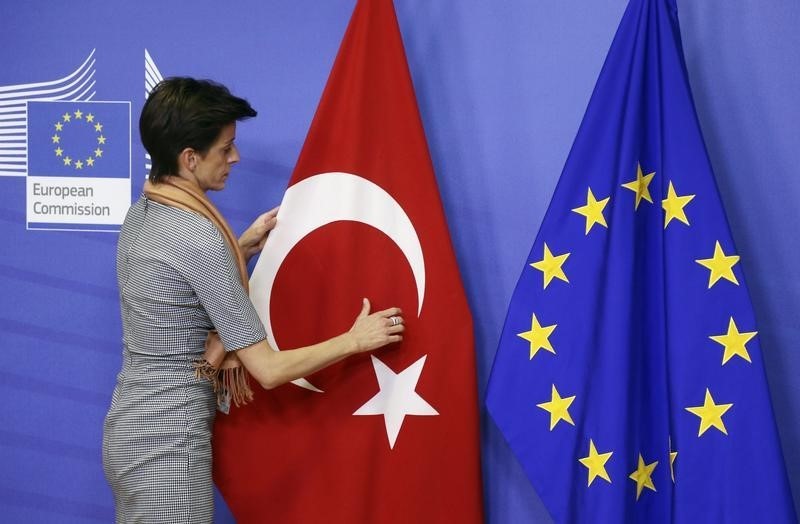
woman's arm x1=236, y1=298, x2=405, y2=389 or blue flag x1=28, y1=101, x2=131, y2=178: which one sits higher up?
blue flag x1=28, y1=101, x2=131, y2=178

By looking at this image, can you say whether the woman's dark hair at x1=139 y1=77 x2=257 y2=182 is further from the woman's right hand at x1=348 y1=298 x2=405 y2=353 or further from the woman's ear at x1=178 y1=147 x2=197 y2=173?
the woman's right hand at x1=348 y1=298 x2=405 y2=353

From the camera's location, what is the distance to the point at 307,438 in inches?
64.7

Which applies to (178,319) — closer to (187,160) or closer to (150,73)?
(187,160)

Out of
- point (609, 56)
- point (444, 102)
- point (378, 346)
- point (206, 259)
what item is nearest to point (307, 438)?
point (378, 346)

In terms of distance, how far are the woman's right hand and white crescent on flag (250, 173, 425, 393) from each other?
0.07m

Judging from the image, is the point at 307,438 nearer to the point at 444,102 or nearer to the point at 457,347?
the point at 457,347

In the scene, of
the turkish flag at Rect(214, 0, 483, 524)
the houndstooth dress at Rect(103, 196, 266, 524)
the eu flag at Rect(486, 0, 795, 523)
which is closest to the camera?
the houndstooth dress at Rect(103, 196, 266, 524)

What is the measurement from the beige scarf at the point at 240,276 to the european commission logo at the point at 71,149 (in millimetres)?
403

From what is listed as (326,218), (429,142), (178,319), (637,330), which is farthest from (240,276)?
(637,330)

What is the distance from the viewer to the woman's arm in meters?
1.44

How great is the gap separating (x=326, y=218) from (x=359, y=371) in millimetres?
316

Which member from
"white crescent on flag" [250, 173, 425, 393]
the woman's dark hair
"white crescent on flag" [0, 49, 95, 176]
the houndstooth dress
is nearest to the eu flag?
"white crescent on flag" [250, 173, 425, 393]

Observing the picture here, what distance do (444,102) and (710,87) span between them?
1.85 feet

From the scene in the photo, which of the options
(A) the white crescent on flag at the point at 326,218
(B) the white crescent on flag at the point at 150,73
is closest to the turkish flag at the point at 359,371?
(A) the white crescent on flag at the point at 326,218
